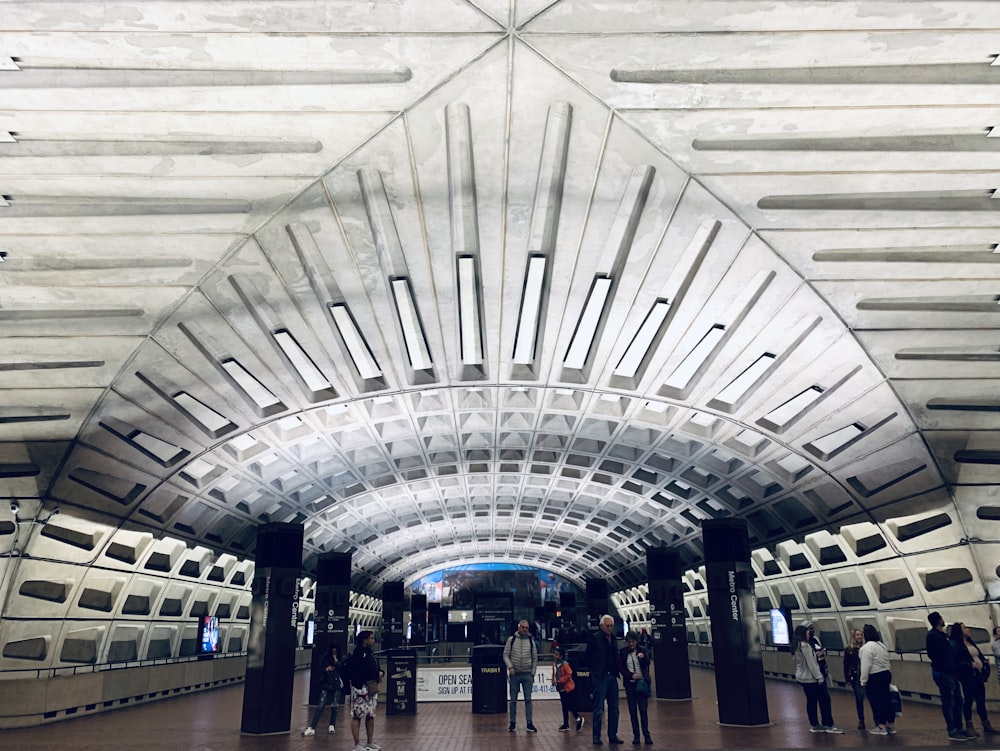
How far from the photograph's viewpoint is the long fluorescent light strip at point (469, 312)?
1400cm

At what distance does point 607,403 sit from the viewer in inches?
850

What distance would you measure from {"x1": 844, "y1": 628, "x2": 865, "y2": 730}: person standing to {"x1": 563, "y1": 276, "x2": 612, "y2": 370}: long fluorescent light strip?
760 centimetres

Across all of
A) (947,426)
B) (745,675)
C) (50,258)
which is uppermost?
(50,258)

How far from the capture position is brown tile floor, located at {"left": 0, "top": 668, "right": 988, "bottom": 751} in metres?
11.4

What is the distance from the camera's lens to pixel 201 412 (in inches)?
714

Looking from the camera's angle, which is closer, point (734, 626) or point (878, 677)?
point (878, 677)

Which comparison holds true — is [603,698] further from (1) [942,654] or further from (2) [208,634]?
(2) [208,634]

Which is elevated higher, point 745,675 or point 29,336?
point 29,336

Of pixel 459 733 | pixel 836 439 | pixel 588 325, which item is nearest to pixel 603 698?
pixel 459 733

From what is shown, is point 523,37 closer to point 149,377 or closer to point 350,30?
point 350,30

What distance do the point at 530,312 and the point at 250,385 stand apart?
711 centimetres

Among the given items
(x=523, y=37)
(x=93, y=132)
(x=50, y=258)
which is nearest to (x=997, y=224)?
(x=523, y=37)

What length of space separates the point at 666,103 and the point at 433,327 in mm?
7560

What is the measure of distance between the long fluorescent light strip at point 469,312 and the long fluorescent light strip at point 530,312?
94 cm
